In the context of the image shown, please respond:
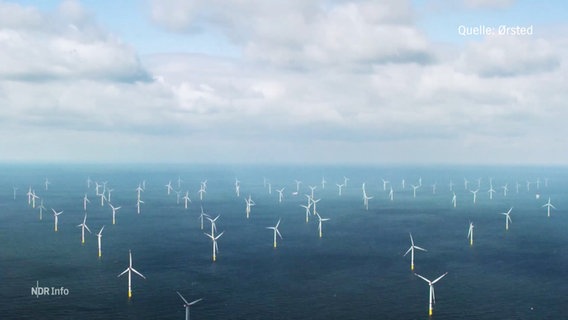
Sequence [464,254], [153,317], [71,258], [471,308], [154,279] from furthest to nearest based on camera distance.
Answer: [464,254], [71,258], [154,279], [471,308], [153,317]

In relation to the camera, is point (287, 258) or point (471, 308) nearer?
point (471, 308)

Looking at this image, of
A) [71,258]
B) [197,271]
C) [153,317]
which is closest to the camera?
[153,317]

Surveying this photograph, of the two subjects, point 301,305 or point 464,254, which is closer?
point 301,305

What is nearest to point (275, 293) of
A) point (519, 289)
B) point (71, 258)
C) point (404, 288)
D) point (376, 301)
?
point (376, 301)

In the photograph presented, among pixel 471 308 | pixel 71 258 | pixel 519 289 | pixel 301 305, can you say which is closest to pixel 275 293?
pixel 301 305

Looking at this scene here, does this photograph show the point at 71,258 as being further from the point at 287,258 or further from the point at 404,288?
the point at 404,288

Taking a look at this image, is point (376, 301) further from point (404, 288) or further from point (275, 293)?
point (275, 293)

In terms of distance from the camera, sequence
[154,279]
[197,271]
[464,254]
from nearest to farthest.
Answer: [154,279] → [197,271] → [464,254]

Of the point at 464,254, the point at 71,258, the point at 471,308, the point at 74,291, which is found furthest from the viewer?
the point at 464,254
